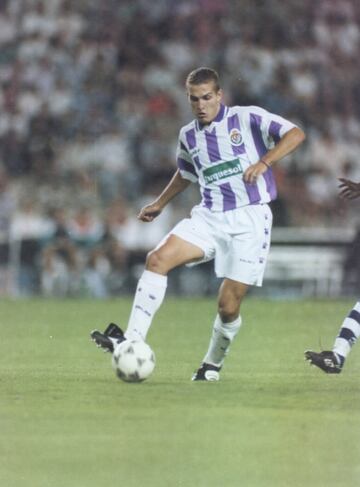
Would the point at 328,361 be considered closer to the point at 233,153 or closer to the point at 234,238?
the point at 234,238

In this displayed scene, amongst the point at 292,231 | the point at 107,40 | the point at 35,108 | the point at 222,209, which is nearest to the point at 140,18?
the point at 107,40

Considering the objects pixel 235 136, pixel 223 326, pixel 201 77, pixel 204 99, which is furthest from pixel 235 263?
pixel 201 77

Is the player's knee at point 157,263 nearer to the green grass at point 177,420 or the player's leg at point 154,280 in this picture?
the player's leg at point 154,280

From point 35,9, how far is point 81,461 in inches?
627

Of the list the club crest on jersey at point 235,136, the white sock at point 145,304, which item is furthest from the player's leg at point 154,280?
the club crest on jersey at point 235,136

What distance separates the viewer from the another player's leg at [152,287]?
770 cm

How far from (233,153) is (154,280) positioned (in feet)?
3.34

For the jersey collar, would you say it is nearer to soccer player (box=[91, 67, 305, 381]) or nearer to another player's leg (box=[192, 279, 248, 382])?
soccer player (box=[91, 67, 305, 381])

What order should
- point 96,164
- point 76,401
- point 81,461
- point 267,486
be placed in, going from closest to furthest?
point 267,486 → point 81,461 → point 76,401 → point 96,164

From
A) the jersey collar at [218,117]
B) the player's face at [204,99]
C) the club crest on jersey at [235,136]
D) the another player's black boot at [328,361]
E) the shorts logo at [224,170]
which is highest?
the player's face at [204,99]

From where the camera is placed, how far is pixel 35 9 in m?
20.6

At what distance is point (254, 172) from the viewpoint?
25.3 ft

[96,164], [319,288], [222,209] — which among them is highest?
[222,209]

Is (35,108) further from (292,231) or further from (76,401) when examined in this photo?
(76,401)
